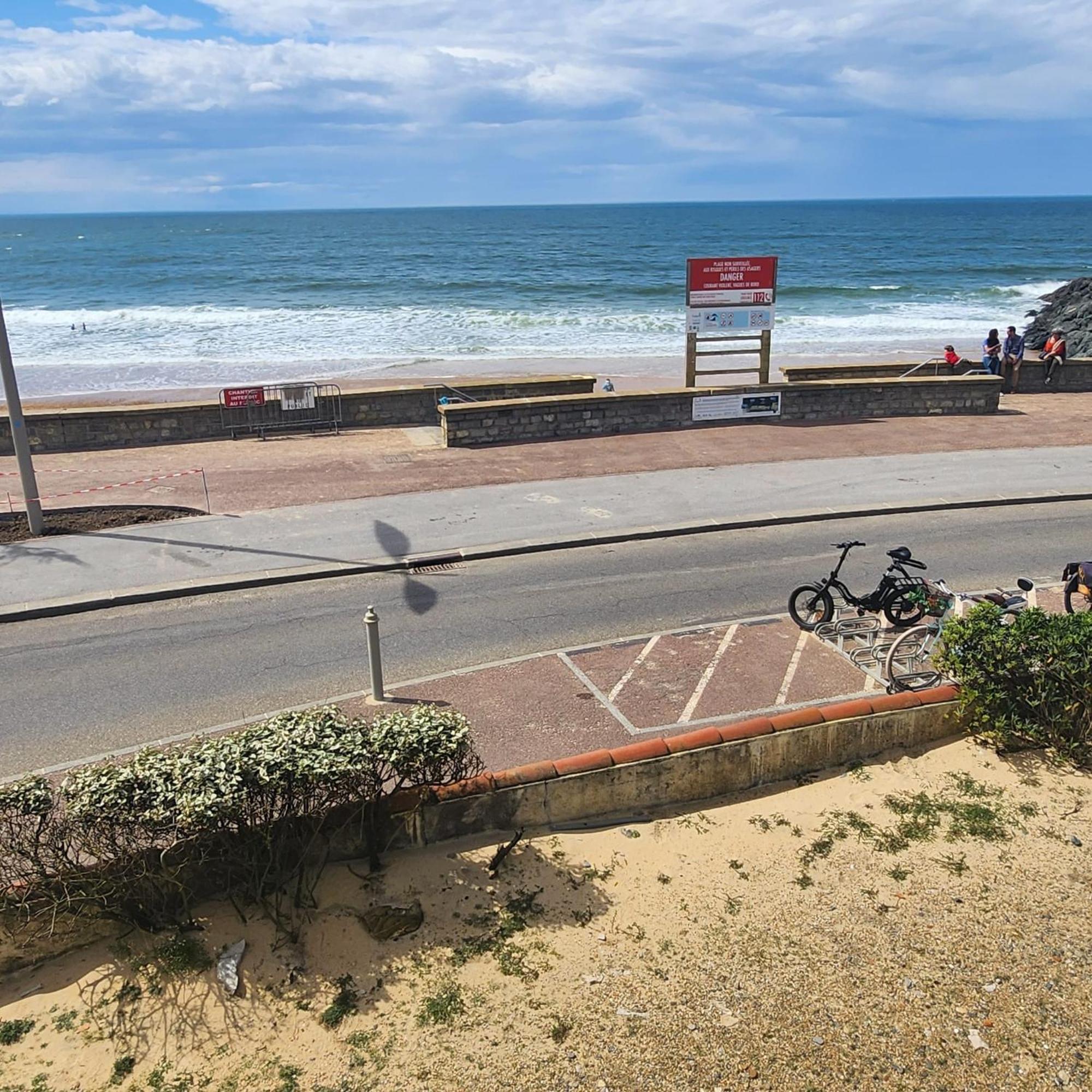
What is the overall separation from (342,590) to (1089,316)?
43.2 metres

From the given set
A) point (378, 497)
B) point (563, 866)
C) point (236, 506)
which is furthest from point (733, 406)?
point (563, 866)

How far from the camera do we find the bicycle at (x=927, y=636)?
28.9 ft

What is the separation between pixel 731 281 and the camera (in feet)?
69.6

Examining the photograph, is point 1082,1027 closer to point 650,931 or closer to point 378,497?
point 650,931

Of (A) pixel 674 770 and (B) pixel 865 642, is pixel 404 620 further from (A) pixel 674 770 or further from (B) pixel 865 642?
(B) pixel 865 642

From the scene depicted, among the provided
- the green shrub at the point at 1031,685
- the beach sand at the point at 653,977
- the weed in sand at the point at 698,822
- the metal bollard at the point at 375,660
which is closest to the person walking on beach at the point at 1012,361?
the green shrub at the point at 1031,685

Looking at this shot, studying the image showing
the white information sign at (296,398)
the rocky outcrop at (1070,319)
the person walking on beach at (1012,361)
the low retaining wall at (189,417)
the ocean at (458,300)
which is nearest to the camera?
the low retaining wall at (189,417)

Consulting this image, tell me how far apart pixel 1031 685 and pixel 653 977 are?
405 cm

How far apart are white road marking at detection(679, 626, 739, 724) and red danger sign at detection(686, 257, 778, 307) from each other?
12079mm

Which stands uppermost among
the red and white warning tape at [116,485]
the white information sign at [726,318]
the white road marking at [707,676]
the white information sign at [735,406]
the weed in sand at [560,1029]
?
the white information sign at [726,318]

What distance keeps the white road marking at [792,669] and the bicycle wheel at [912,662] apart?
90 centimetres

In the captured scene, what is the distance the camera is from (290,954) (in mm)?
5672

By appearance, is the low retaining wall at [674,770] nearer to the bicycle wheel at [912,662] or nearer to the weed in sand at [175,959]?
the bicycle wheel at [912,662]

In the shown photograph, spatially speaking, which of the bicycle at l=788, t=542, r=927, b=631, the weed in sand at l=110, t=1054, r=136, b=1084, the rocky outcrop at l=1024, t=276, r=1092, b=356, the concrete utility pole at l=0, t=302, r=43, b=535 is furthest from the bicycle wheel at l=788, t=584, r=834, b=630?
the rocky outcrop at l=1024, t=276, r=1092, b=356
